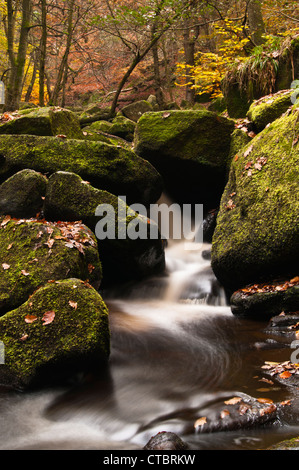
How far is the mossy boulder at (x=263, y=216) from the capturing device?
192 inches

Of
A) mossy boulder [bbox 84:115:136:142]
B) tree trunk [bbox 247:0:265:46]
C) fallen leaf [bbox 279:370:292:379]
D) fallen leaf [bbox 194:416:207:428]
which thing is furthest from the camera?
mossy boulder [bbox 84:115:136:142]

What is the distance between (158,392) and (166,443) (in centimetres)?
109

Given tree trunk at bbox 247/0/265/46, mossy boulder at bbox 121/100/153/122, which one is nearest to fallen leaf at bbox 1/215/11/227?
tree trunk at bbox 247/0/265/46

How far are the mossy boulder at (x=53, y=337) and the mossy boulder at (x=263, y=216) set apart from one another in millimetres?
2448

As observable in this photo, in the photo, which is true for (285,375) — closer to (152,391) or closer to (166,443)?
(152,391)

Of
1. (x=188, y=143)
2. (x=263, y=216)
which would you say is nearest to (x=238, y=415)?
(x=263, y=216)

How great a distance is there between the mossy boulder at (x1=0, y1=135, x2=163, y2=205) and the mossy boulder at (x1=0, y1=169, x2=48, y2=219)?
1009mm

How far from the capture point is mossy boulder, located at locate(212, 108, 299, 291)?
16.0 ft

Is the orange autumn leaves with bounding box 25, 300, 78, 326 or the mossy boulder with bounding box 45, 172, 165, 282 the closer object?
the orange autumn leaves with bounding box 25, 300, 78, 326

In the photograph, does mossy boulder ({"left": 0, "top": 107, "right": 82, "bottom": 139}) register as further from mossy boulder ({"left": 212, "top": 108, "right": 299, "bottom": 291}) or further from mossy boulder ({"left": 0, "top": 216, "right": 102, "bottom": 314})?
mossy boulder ({"left": 212, "top": 108, "right": 299, "bottom": 291})

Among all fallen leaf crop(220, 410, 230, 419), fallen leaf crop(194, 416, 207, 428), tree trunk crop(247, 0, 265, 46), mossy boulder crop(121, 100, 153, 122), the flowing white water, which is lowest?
the flowing white water

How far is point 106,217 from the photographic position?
6293 millimetres
